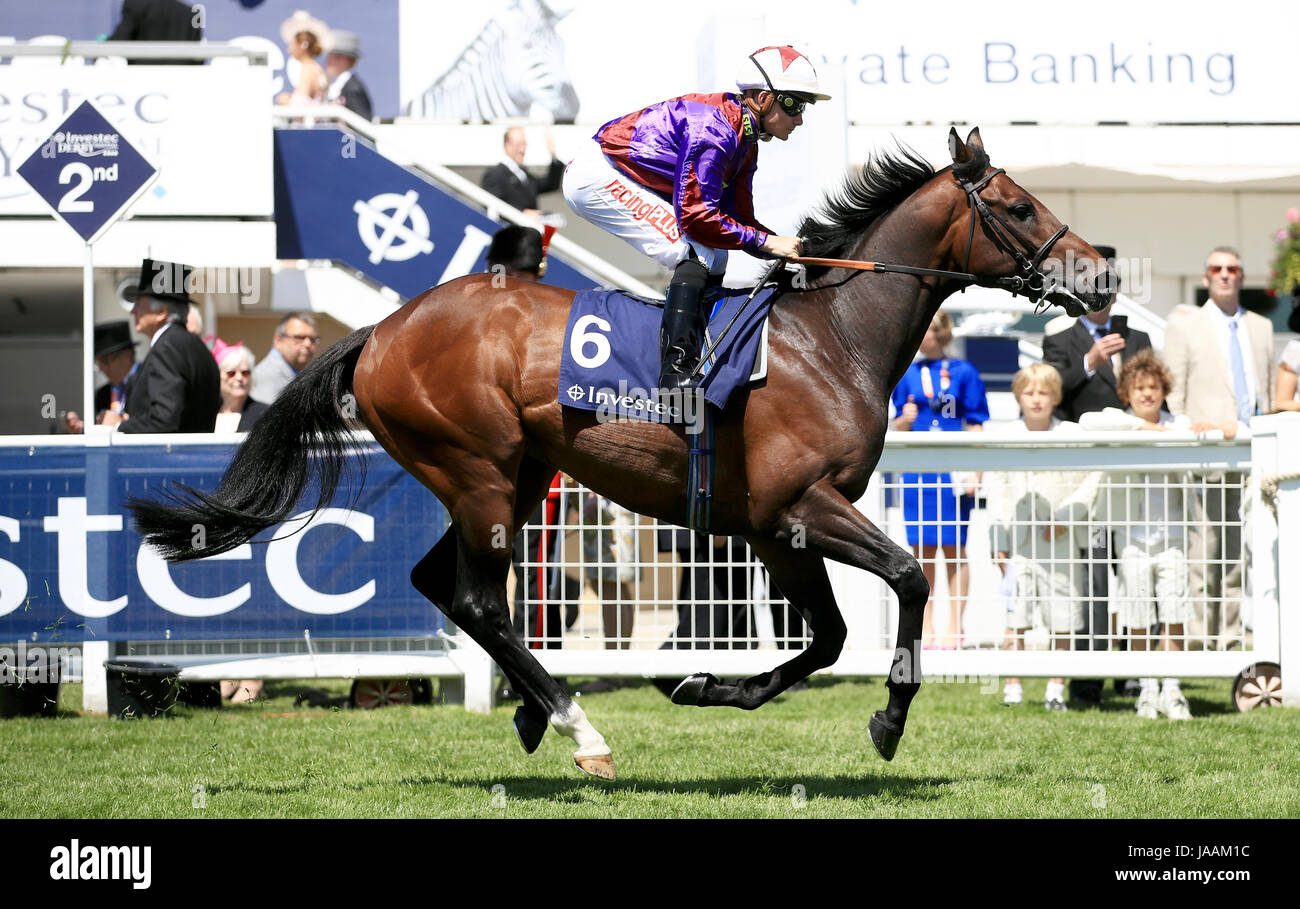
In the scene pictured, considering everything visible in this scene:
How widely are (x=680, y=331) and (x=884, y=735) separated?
142 cm

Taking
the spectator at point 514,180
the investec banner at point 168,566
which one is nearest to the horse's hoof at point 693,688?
the investec banner at point 168,566

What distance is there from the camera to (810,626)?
16.8 feet

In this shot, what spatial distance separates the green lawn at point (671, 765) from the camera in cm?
469

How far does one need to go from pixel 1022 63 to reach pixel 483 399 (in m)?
9.85

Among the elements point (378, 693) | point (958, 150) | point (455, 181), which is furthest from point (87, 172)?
point (958, 150)

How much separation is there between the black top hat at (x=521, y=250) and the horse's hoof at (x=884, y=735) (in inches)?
137

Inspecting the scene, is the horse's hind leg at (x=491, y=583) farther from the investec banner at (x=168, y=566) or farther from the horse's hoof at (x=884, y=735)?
the investec banner at (x=168, y=566)

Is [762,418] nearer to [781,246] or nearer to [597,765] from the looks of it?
[781,246]

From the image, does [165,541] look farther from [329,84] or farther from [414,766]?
[329,84]

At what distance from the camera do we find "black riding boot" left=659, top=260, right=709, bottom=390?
488 centimetres

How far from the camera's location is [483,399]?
5.16 metres

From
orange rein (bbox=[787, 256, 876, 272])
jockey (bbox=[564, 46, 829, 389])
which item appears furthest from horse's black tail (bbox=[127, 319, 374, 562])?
orange rein (bbox=[787, 256, 876, 272])
